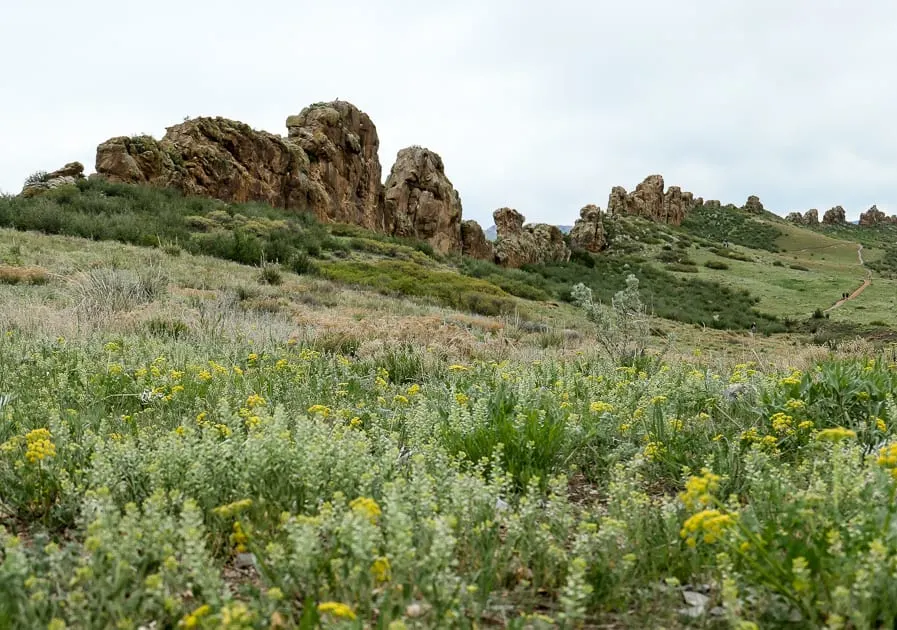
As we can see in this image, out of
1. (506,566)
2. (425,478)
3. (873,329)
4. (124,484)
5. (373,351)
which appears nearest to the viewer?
(506,566)

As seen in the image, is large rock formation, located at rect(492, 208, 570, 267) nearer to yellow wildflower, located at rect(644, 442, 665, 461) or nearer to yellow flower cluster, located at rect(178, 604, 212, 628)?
yellow wildflower, located at rect(644, 442, 665, 461)

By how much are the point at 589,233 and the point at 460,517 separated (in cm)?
6830

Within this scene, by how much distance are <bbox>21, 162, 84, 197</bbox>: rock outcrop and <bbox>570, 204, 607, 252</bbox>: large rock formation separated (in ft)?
151

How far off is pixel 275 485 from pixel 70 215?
2449cm

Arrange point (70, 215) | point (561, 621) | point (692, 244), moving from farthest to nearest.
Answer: point (692, 244), point (70, 215), point (561, 621)

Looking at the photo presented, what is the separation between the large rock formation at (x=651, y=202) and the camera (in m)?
92.6

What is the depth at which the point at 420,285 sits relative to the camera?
21.0 m

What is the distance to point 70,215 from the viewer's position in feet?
74.4

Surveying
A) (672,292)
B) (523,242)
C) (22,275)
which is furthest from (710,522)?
(523,242)

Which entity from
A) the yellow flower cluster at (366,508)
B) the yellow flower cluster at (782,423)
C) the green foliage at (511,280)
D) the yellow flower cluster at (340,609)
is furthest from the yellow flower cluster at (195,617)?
the green foliage at (511,280)

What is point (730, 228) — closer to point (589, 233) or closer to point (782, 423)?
point (589, 233)

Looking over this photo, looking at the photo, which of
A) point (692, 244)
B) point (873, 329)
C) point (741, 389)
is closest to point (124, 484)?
point (741, 389)

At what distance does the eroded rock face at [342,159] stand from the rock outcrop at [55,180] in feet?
45.8

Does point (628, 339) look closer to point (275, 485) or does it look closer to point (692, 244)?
point (275, 485)
